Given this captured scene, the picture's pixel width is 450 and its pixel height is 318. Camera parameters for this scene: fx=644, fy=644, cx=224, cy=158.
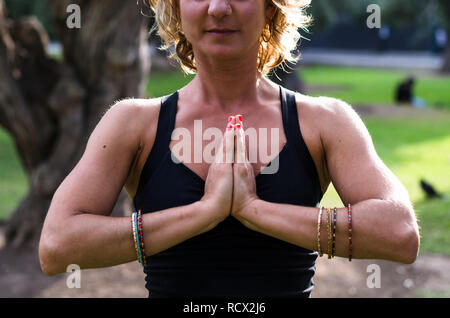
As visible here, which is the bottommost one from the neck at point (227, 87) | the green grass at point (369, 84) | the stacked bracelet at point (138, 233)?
the stacked bracelet at point (138, 233)

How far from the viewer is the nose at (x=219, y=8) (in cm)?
213

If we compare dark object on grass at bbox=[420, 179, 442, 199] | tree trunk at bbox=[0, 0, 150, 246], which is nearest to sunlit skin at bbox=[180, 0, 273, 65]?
tree trunk at bbox=[0, 0, 150, 246]

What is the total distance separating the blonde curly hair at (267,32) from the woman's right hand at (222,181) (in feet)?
1.49

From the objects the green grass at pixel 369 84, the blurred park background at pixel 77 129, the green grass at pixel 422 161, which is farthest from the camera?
the green grass at pixel 369 84

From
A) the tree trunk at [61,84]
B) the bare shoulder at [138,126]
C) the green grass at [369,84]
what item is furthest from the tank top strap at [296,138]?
the green grass at [369,84]

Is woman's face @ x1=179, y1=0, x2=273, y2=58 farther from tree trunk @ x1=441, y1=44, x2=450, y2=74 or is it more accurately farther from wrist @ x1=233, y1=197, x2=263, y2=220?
tree trunk @ x1=441, y1=44, x2=450, y2=74

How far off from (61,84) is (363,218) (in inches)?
237

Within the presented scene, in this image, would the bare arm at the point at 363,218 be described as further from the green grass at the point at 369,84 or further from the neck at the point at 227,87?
the green grass at the point at 369,84

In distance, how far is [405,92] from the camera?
20.5 metres

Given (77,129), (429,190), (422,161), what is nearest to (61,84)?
(77,129)

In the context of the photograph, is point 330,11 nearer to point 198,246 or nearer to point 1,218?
point 1,218

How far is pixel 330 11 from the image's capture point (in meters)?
27.0

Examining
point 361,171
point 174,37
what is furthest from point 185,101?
point 361,171

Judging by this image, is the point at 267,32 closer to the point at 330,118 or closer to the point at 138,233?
the point at 330,118
